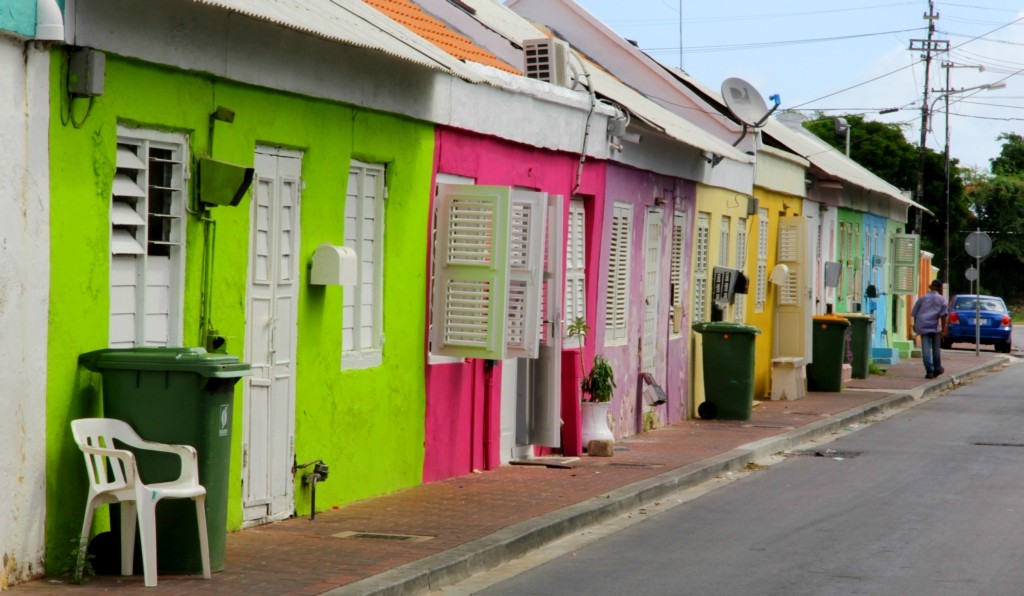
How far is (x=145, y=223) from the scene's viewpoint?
845 cm

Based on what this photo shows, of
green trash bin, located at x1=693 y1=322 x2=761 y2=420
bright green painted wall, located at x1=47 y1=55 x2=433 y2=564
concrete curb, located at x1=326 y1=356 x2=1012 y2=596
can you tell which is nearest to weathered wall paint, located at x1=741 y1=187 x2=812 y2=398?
green trash bin, located at x1=693 y1=322 x2=761 y2=420

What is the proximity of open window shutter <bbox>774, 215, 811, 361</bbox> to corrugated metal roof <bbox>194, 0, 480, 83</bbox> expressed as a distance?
43.3ft

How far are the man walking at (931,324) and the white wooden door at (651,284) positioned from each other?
10225mm

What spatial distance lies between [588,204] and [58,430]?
8.75m

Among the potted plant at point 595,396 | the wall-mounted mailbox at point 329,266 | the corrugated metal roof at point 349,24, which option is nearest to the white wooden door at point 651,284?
the potted plant at point 595,396

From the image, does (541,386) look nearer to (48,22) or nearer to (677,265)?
(677,265)

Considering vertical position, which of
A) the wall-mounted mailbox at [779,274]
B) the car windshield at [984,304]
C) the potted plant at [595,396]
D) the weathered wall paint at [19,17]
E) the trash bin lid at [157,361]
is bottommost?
the potted plant at [595,396]

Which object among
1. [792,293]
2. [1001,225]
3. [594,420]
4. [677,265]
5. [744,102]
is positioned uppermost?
[1001,225]

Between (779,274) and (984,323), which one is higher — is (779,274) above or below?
above

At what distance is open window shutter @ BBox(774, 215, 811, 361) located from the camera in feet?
79.7

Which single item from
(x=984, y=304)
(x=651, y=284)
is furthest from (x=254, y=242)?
(x=984, y=304)

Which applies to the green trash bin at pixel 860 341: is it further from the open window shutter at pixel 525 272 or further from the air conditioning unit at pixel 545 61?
the open window shutter at pixel 525 272

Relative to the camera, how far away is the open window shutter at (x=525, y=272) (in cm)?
1307

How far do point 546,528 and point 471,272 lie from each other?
9.67 ft
